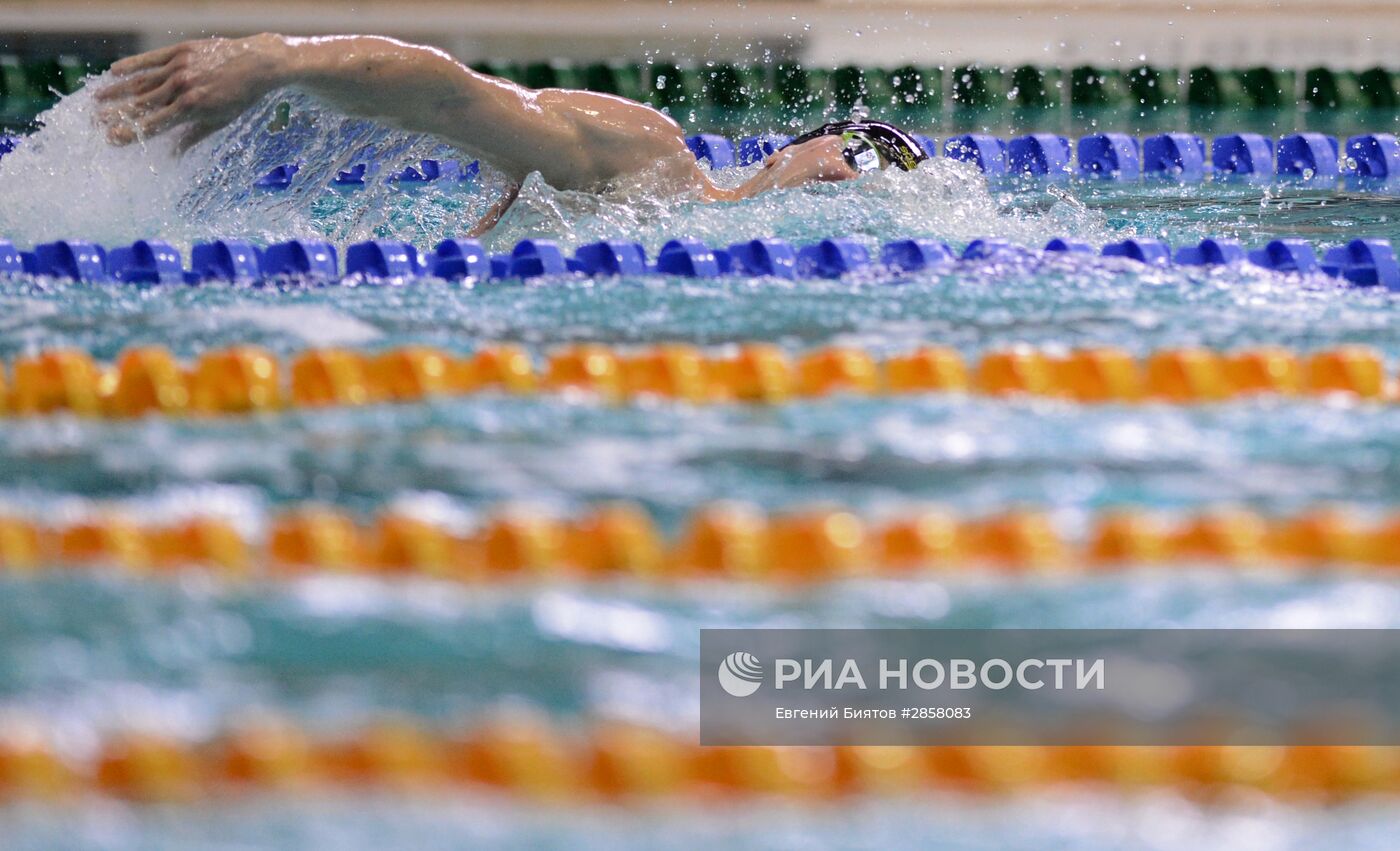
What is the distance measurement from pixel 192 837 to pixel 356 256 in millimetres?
2815

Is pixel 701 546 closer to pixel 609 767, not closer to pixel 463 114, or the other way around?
pixel 609 767

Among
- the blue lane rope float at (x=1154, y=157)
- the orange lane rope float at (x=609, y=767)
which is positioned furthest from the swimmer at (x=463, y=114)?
the orange lane rope float at (x=609, y=767)

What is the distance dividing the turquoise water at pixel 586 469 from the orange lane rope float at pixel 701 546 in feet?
0.17

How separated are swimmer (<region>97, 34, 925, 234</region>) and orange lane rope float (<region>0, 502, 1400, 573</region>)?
1.67 m

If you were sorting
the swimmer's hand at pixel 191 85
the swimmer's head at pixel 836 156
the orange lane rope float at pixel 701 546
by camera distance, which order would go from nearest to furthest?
the orange lane rope float at pixel 701 546, the swimmer's hand at pixel 191 85, the swimmer's head at pixel 836 156

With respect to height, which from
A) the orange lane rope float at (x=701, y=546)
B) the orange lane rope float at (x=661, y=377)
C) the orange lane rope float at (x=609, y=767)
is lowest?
the orange lane rope float at (x=609, y=767)

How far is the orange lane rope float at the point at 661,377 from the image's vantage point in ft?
9.54

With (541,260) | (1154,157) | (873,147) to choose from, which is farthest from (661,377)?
(1154,157)

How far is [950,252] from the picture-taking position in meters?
4.32

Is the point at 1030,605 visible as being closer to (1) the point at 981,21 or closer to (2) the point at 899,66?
(2) the point at 899,66

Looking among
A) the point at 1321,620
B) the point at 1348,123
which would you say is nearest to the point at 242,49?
the point at 1321,620

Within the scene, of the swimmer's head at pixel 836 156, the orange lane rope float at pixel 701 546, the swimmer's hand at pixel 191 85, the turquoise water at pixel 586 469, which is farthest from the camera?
the swimmer's head at pixel 836 156

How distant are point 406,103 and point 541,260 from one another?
48 cm

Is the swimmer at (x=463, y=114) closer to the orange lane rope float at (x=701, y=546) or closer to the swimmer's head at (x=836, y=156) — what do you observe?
the swimmer's head at (x=836, y=156)
